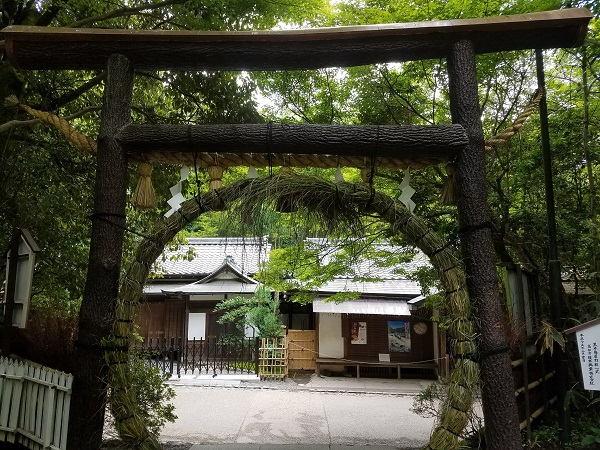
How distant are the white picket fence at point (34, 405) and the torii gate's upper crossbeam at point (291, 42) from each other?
2.80 metres

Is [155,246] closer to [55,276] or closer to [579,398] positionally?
[55,276]

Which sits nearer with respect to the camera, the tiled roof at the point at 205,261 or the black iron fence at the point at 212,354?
the black iron fence at the point at 212,354

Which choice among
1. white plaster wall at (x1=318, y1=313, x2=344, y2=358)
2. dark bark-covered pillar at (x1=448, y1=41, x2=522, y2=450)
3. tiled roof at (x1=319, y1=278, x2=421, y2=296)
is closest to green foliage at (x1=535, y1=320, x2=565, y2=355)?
dark bark-covered pillar at (x1=448, y1=41, x2=522, y2=450)

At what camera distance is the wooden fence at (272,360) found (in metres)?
11.6

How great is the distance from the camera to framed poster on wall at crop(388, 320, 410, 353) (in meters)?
12.7

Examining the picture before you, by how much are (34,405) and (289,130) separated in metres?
3.44

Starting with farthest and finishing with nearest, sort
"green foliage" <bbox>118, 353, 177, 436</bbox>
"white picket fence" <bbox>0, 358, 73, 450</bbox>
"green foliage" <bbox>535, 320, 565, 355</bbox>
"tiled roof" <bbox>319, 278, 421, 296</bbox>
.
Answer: "tiled roof" <bbox>319, 278, 421, 296</bbox> < "green foliage" <bbox>535, 320, 565, 355</bbox> < "green foliage" <bbox>118, 353, 177, 436</bbox> < "white picket fence" <bbox>0, 358, 73, 450</bbox>

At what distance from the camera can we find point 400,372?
1244 centimetres

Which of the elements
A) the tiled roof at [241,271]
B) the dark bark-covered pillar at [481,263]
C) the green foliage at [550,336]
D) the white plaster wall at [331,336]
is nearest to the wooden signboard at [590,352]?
the dark bark-covered pillar at [481,263]

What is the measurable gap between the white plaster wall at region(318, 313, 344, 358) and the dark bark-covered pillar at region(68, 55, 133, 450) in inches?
389

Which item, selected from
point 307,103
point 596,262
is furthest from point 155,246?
point 596,262

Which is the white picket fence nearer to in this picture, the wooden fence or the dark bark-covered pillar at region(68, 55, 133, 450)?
the dark bark-covered pillar at region(68, 55, 133, 450)

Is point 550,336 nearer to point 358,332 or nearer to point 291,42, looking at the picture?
point 291,42

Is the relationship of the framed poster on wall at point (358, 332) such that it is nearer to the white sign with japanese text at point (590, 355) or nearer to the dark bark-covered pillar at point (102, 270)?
the white sign with japanese text at point (590, 355)
